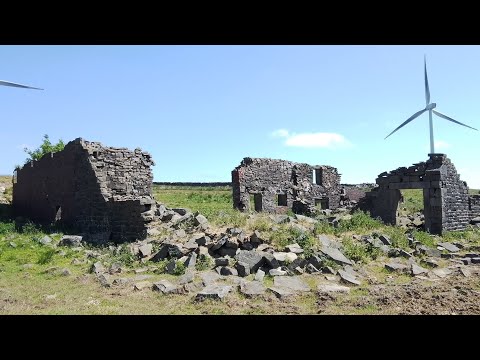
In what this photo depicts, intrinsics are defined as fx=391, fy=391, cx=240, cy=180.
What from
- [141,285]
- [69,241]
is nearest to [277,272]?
[141,285]

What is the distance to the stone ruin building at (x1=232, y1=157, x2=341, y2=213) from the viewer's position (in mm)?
20016

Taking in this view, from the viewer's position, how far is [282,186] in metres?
22.3

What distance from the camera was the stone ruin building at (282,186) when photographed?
2002 centimetres

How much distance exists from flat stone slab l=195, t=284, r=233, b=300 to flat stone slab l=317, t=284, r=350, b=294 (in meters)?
2.03

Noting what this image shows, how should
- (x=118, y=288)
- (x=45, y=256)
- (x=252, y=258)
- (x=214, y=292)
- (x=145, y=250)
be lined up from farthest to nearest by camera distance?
(x=145, y=250)
(x=45, y=256)
(x=252, y=258)
(x=118, y=288)
(x=214, y=292)

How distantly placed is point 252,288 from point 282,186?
46.2ft

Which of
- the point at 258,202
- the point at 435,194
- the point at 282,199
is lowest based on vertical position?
the point at 258,202

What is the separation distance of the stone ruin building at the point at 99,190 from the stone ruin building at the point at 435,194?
39.9 feet

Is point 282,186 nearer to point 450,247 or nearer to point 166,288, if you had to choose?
point 450,247

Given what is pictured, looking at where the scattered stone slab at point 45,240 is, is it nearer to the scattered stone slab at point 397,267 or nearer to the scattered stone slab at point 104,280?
the scattered stone slab at point 104,280

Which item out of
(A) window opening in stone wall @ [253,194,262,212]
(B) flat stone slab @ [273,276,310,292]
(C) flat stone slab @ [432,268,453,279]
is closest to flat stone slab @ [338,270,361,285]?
(B) flat stone slab @ [273,276,310,292]

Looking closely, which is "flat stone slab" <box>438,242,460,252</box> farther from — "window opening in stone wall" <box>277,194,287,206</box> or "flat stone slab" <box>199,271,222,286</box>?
"window opening in stone wall" <box>277,194,287,206</box>
